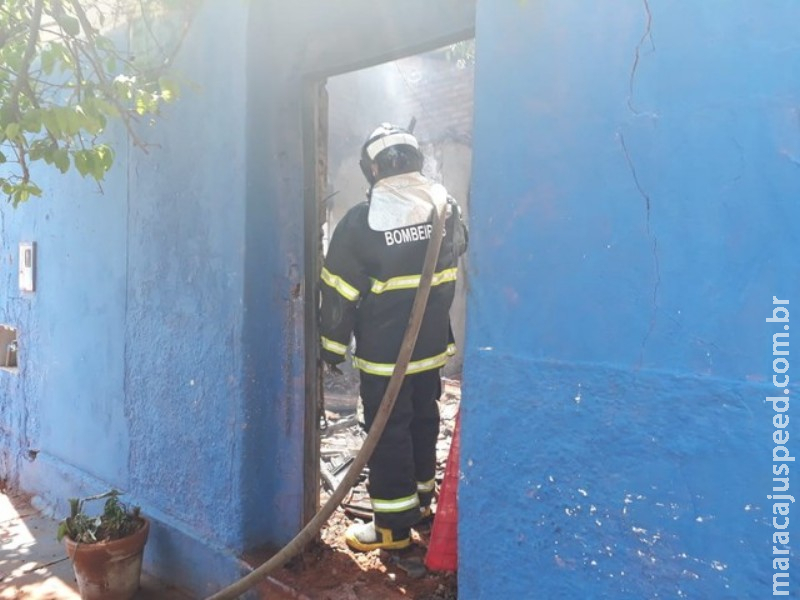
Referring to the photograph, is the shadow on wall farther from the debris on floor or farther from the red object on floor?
the red object on floor

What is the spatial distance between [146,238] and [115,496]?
148 cm

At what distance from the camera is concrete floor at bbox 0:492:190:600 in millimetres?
3873

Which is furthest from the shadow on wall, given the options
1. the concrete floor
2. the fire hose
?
the fire hose

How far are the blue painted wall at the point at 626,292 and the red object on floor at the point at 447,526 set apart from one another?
0.45 m

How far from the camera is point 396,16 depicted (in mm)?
3068

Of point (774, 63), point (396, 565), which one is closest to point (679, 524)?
point (774, 63)

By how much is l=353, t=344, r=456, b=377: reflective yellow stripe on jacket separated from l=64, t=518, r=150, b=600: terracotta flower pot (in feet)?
5.08

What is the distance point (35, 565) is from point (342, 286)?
8.86 ft

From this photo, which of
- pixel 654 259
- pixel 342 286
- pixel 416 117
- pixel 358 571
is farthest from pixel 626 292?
pixel 416 117

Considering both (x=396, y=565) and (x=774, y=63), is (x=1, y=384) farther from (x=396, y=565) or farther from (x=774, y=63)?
(x=774, y=63)

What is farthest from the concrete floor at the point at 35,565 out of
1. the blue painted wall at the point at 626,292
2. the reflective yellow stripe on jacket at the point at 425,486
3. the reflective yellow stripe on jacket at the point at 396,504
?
the blue painted wall at the point at 626,292

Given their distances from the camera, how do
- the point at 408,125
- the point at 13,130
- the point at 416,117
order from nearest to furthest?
the point at 13,130, the point at 408,125, the point at 416,117

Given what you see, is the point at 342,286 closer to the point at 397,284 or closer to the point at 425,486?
the point at 397,284

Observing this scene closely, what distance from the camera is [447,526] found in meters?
2.98
